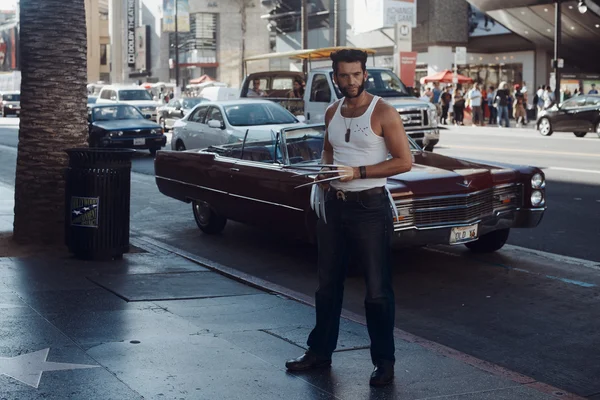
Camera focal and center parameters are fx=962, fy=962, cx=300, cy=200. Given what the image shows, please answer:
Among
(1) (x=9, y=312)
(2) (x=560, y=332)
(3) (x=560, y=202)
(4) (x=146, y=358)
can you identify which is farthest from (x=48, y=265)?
(3) (x=560, y=202)

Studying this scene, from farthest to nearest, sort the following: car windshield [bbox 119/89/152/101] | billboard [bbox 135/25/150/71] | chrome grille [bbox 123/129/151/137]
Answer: billboard [bbox 135/25/150/71], car windshield [bbox 119/89/152/101], chrome grille [bbox 123/129/151/137]

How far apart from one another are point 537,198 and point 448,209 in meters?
1.31

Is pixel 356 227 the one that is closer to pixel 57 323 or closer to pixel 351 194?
pixel 351 194

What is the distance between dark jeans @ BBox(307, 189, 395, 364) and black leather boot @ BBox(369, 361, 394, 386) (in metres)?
0.03

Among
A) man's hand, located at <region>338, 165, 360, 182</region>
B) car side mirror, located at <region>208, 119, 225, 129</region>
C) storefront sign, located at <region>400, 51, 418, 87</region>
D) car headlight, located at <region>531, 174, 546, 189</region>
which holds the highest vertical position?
storefront sign, located at <region>400, 51, 418, 87</region>

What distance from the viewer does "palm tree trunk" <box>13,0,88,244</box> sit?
1015 cm

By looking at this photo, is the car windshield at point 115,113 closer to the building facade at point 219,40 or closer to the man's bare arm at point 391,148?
the man's bare arm at point 391,148

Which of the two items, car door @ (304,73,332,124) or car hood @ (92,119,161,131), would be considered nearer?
car door @ (304,73,332,124)

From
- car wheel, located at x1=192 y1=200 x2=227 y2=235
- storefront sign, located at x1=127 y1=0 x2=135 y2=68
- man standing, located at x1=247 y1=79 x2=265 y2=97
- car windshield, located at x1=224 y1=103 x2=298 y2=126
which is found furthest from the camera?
storefront sign, located at x1=127 y1=0 x2=135 y2=68

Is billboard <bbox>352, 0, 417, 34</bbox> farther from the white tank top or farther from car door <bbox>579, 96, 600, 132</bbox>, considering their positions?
the white tank top

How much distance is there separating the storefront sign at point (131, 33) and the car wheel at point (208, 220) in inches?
3103

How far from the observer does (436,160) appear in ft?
33.0

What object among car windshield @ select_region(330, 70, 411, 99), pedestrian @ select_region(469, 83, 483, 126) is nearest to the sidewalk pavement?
car windshield @ select_region(330, 70, 411, 99)

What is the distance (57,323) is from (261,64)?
66.0 metres
